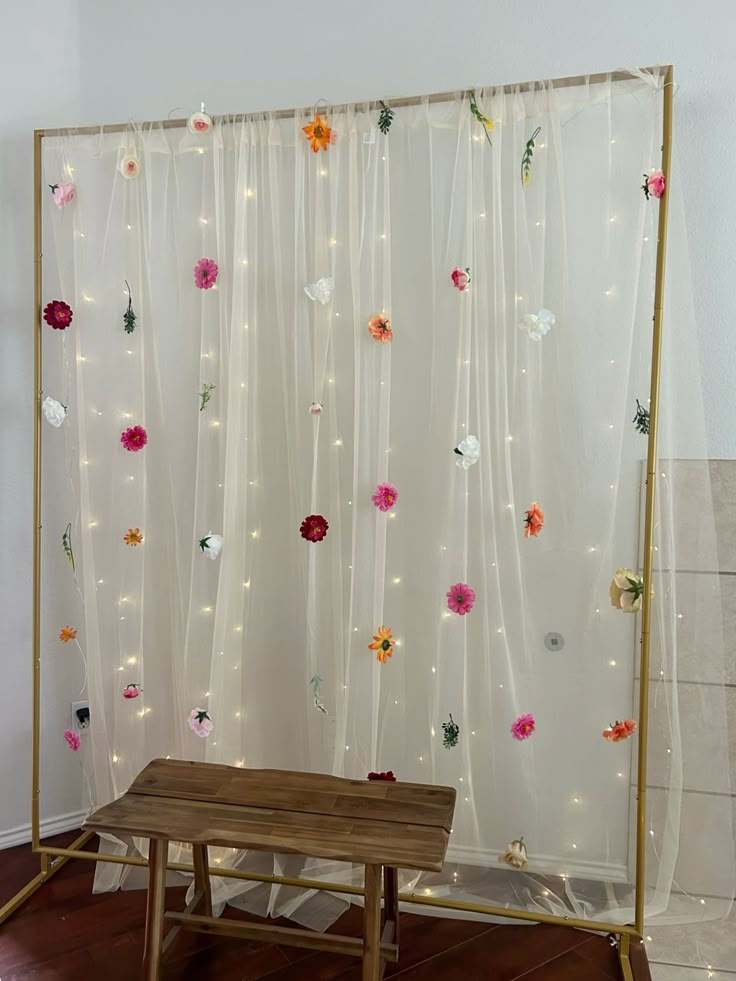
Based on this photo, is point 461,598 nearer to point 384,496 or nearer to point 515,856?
point 384,496

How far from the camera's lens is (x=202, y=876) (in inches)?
84.1

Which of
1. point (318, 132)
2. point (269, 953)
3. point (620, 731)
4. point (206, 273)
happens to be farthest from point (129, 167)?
point (269, 953)

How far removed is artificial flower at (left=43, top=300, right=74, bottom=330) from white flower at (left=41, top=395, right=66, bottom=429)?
0.21 m

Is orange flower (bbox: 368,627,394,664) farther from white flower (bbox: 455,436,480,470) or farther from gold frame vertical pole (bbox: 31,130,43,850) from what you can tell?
gold frame vertical pole (bbox: 31,130,43,850)

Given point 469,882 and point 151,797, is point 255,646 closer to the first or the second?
point 151,797

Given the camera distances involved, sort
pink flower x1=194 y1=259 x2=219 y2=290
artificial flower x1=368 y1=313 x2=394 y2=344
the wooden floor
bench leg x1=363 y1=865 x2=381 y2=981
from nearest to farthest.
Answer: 1. bench leg x1=363 y1=865 x2=381 y2=981
2. the wooden floor
3. artificial flower x1=368 y1=313 x2=394 y2=344
4. pink flower x1=194 y1=259 x2=219 y2=290

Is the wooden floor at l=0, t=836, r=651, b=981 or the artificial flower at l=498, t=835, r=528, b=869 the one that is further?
the artificial flower at l=498, t=835, r=528, b=869

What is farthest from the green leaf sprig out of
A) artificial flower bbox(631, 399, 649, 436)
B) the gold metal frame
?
artificial flower bbox(631, 399, 649, 436)

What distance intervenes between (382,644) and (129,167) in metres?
1.50

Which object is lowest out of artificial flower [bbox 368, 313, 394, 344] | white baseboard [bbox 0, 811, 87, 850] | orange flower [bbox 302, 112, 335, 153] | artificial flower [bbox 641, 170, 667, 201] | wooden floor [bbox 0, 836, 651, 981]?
wooden floor [bbox 0, 836, 651, 981]

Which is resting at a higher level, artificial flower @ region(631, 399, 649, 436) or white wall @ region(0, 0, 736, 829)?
white wall @ region(0, 0, 736, 829)

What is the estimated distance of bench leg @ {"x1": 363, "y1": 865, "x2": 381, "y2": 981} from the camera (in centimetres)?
173

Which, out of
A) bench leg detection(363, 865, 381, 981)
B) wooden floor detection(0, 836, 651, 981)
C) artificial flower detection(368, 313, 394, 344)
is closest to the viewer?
bench leg detection(363, 865, 381, 981)

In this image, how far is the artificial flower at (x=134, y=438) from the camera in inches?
89.5
